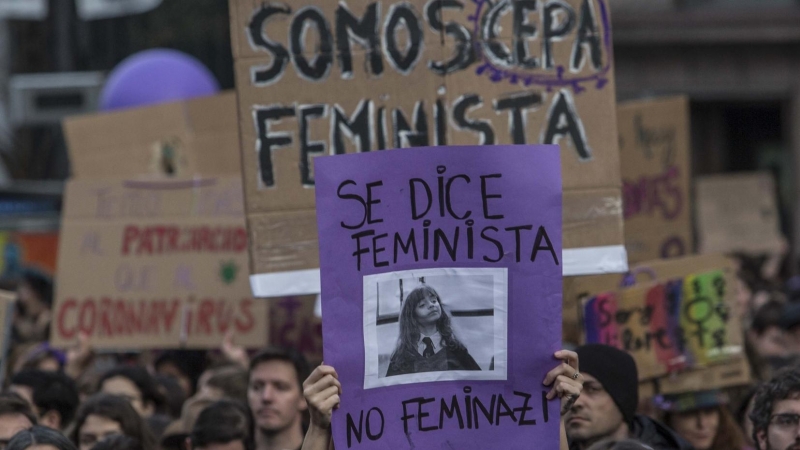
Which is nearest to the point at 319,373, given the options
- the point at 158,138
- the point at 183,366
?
the point at 183,366

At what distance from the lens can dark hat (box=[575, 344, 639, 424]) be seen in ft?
17.3

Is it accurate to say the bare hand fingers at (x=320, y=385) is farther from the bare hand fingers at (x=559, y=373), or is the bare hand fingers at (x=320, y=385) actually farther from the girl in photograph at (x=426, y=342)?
the bare hand fingers at (x=559, y=373)

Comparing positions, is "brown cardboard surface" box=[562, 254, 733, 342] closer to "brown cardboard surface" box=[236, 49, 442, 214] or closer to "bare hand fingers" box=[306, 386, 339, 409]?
"brown cardboard surface" box=[236, 49, 442, 214]

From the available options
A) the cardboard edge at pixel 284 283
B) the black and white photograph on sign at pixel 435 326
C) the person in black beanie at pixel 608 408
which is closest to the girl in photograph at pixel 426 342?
the black and white photograph on sign at pixel 435 326

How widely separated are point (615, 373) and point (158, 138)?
487cm

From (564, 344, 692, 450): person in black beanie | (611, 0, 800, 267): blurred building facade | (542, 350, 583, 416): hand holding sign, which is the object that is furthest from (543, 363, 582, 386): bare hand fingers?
(611, 0, 800, 267): blurred building facade

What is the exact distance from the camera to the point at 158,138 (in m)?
9.43

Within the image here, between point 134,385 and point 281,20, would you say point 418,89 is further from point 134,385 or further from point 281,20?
point 134,385

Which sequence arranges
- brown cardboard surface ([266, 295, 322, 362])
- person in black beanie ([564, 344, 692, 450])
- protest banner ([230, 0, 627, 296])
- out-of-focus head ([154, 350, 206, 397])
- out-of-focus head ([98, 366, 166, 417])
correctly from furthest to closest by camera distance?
1. out-of-focus head ([154, 350, 206, 397])
2. brown cardboard surface ([266, 295, 322, 362])
3. out-of-focus head ([98, 366, 166, 417])
4. protest banner ([230, 0, 627, 296])
5. person in black beanie ([564, 344, 692, 450])

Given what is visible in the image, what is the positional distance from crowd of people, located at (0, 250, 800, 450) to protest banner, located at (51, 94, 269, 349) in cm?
18

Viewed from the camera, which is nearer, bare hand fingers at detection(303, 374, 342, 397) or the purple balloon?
bare hand fingers at detection(303, 374, 342, 397)

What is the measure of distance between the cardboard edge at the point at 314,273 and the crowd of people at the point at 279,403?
0.29 m

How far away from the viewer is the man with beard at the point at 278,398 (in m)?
5.91

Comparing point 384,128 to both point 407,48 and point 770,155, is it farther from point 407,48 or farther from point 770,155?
point 770,155
